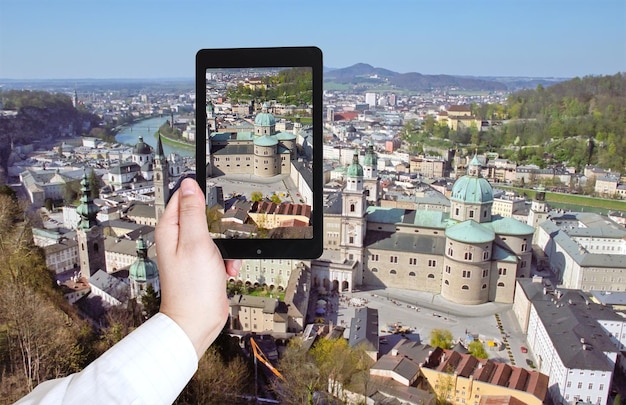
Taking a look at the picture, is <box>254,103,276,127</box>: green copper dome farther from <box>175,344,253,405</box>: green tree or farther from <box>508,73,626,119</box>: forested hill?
<box>508,73,626,119</box>: forested hill

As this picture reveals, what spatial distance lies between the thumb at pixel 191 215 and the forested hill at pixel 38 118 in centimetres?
1795

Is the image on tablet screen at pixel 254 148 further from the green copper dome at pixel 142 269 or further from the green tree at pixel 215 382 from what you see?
the green copper dome at pixel 142 269

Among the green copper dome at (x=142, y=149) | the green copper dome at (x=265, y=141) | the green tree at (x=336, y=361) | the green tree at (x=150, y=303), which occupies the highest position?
the green copper dome at (x=265, y=141)

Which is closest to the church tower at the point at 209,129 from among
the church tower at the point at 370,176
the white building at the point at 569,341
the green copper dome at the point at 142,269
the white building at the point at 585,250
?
the green copper dome at the point at 142,269

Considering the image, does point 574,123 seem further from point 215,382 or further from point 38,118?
point 215,382

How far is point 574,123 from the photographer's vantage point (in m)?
22.9

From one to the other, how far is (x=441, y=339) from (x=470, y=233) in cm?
241

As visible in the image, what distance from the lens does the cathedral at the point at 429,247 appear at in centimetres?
846

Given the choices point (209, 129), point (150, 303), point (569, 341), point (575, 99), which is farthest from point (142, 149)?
point (575, 99)

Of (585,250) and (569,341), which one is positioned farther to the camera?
(585,250)

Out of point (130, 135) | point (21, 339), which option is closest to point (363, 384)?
point (21, 339)

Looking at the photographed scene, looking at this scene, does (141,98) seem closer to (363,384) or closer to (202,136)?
(363,384)

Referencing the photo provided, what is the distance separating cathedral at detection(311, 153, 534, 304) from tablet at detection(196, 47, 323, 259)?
7.37 meters

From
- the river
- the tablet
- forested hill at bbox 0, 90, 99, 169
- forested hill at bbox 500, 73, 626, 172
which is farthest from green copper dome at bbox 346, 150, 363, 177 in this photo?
forested hill at bbox 500, 73, 626, 172
